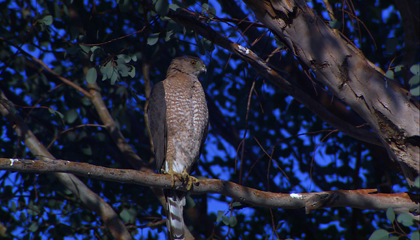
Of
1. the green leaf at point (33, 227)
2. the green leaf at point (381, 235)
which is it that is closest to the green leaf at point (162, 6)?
the green leaf at point (381, 235)

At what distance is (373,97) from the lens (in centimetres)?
211

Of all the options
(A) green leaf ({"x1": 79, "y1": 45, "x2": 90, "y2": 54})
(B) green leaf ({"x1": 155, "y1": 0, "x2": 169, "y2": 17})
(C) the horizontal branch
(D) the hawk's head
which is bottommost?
(C) the horizontal branch

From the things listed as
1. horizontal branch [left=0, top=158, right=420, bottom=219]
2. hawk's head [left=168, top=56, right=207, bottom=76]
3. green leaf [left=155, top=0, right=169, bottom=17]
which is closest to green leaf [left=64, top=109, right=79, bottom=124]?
hawk's head [left=168, top=56, right=207, bottom=76]

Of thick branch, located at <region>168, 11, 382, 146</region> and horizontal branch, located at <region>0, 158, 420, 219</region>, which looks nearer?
horizontal branch, located at <region>0, 158, 420, 219</region>

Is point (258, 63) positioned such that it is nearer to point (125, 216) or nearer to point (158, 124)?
point (158, 124)

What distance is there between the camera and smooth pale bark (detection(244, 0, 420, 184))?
6.82 ft

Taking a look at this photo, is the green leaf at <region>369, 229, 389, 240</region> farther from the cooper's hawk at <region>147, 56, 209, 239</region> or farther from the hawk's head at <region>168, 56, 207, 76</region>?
the hawk's head at <region>168, 56, 207, 76</region>

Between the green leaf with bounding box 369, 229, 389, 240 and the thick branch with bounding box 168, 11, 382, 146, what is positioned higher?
the thick branch with bounding box 168, 11, 382, 146

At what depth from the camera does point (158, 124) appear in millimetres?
3768

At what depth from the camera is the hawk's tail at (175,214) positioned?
142 inches

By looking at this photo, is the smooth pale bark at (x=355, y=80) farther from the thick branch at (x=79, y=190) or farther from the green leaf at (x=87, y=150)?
the green leaf at (x=87, y=150)

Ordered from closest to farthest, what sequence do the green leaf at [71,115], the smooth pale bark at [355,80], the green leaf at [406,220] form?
the green leaf at [406,220]
the smooth pale bark at [355,80]
the green leaf at [71,115]

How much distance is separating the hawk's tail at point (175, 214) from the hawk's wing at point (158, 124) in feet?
0.97

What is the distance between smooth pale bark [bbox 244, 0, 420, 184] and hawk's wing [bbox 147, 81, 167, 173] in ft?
6.04
